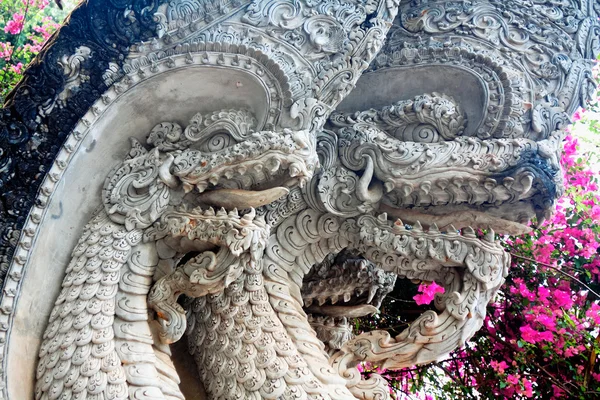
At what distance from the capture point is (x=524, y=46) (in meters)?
2.74

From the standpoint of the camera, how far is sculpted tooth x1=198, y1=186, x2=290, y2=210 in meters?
2.29

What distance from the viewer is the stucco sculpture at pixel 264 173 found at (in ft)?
7.09

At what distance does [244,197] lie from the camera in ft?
7.56

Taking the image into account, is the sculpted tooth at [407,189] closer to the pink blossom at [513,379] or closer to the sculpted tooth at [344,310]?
the sculpted tooth at [344,310]

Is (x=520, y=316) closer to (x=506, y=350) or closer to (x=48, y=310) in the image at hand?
(x=506, y=350)

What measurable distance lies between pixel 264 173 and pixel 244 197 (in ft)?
0.34

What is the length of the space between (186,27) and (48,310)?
40.0 inches

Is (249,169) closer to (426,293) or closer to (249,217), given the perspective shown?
(249,217)

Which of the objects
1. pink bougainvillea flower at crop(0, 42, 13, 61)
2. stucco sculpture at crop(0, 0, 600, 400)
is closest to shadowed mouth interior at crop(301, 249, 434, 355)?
stucco sculpture at crop(0, 0, 600, 400)

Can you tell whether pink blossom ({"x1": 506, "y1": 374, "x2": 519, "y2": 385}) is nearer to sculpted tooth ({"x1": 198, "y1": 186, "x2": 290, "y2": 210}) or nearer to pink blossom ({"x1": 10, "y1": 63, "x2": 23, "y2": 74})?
sculpted tooth ({"x1": 198, "y1": 186, "x2": 290, "y2": 210})

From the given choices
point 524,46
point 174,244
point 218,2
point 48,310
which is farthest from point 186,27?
point 524,46

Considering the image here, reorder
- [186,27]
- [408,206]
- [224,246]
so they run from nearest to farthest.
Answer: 1. [224,246]
2. [186,27]
3. [408,206]

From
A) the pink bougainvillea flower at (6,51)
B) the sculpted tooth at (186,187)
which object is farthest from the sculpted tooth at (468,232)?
the pink bougainvillea flower at (6,51)

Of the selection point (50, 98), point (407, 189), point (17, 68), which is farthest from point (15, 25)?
point (407, 189)
